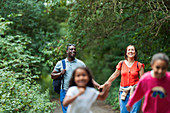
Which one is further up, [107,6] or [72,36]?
[107,6]

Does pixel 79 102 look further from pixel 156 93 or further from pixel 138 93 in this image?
pixel 156 93

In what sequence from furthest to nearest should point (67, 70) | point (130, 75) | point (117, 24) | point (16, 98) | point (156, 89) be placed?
point (117, 24)
point (16, 98)
point (130, 75)
point (67, 70)
point (156, 89)

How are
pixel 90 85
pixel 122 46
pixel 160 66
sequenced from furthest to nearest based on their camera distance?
1. pixel 122 46
2. pixel 90 85
3. pixel 160 66

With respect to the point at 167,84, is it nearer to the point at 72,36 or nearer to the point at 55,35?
the point at 72,36

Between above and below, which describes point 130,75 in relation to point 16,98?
above

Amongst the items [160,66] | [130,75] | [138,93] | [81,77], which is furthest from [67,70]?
[160,66]

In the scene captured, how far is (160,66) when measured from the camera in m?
3.16

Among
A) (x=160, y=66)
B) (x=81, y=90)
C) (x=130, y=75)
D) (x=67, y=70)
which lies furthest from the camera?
(x=130, y=75)

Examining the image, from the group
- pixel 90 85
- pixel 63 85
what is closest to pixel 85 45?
pixel 63 85

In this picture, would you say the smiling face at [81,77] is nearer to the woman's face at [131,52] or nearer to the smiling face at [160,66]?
the smiling face at [160,66]

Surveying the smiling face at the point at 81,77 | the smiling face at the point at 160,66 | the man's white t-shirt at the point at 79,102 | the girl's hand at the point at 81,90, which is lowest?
the man's white t-shirt at the point at 79,102

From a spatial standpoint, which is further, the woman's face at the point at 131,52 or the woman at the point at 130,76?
the woman's face at the point at 131,52

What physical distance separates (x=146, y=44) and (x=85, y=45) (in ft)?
8.77

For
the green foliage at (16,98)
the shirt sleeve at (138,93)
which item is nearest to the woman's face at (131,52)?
the shirt sleeve at (138,93)
